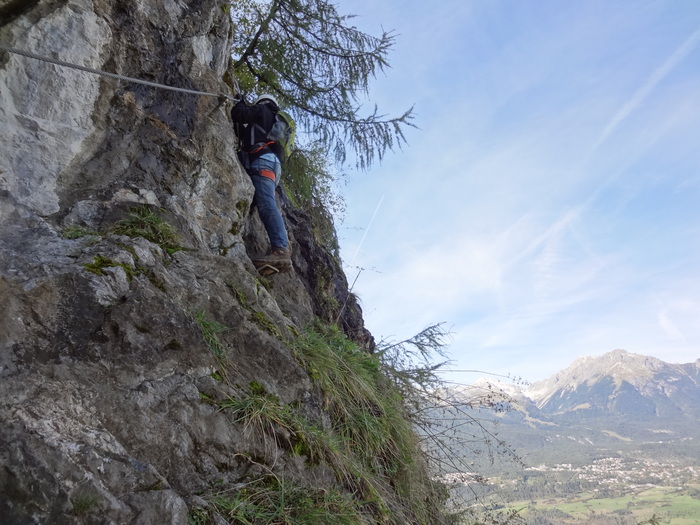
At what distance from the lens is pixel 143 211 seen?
10.9 ft

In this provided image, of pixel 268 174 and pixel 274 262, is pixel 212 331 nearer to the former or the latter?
pixel 274 262

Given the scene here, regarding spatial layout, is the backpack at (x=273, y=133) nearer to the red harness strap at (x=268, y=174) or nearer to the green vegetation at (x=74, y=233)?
the red harness strap at (x=268, y=174)

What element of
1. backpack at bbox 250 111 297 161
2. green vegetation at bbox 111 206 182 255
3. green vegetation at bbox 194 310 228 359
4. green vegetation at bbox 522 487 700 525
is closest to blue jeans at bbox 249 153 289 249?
backpack at bbox 250 111 297 161

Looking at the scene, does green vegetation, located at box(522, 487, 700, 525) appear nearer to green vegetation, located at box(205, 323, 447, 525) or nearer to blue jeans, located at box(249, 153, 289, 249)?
green vegetation, located at box(205, 323, 447, 525)

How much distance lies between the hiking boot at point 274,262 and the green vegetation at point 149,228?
1.52 metres

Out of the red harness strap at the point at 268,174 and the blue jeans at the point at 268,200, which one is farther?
the red harness strap at the point at 268,174

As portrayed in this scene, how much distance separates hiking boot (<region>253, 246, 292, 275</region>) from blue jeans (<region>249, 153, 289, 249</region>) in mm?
65

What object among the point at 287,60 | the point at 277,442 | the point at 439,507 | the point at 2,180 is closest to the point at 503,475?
the point at 439,507

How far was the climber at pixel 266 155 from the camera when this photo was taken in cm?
496

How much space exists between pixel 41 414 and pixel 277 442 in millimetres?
1150

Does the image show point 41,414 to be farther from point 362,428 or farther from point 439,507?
point 439,507

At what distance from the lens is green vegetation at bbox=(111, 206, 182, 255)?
10.1 ft

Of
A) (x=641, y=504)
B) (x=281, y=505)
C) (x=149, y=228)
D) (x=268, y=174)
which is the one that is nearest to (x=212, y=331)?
(x=149, y=228)

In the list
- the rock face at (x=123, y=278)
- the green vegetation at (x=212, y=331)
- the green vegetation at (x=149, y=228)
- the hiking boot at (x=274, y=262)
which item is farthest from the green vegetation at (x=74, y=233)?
the hiking boot at (x=274, y=262)
